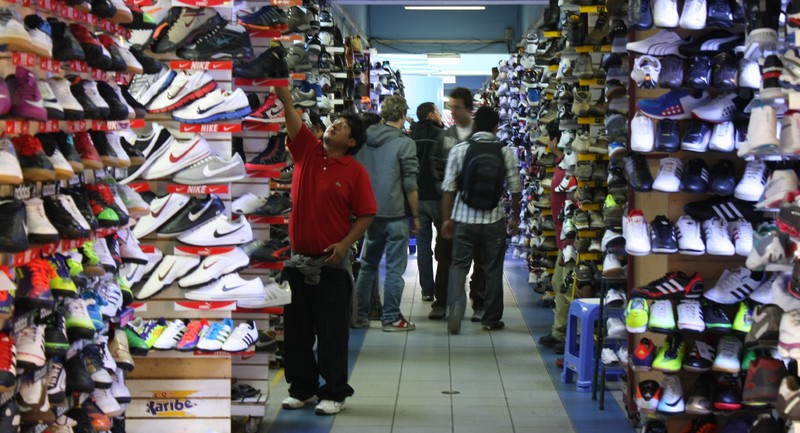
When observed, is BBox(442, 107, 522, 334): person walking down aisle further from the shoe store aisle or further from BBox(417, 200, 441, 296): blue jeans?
BBox(417, 200, 441, 296): blue jeans

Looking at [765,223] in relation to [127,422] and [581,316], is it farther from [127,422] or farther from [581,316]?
[127,422]

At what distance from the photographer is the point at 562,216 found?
8.49 m

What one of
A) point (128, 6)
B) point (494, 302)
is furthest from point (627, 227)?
point (494, 302)

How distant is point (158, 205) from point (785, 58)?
2867 mm

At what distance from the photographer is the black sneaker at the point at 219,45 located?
5234mm

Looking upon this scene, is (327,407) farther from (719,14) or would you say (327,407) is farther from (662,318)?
(719,14)

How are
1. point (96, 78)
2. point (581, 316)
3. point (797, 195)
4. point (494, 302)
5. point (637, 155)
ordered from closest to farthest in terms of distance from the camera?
point (797, 195)
point (96, 78)
point (637, 155)
point (581, 316)
point (494, 302)

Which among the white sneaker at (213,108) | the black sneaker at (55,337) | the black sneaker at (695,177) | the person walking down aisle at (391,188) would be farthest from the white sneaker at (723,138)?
the person walking down aisle at (391,188)

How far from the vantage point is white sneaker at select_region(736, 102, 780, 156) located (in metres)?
3.96

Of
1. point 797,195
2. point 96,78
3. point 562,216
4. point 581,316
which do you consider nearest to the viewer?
point 797,195

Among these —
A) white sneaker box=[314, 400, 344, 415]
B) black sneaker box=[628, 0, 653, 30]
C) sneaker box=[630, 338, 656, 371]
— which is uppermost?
black sneaker box=[628, 0, 653, 30]

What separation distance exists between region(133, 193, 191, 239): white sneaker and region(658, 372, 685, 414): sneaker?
94.6 inches

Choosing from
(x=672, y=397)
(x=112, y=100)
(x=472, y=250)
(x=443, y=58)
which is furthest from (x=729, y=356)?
(x=443, y=58)

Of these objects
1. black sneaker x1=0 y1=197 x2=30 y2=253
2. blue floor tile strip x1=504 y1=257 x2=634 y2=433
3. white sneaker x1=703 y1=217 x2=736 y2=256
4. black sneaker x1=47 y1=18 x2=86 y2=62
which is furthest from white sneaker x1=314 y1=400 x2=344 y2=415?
black sneaker x1=0 y1=197 x2=30 y2=253
